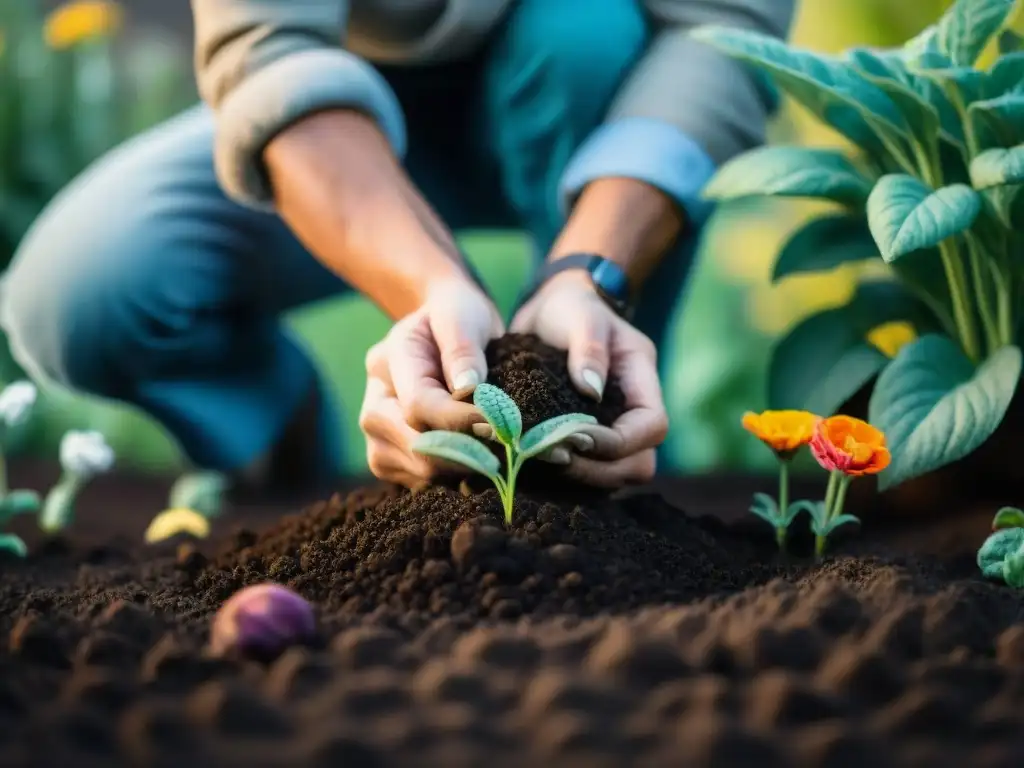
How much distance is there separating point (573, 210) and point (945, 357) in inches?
21.1

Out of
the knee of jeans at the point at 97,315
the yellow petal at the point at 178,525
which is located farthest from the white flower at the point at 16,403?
the knee of jeans at the point at 97,315

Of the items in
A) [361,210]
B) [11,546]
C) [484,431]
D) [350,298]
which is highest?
[361,210]

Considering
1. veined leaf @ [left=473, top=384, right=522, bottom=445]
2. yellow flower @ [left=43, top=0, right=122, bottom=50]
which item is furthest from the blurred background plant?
veined leaf @ [left=473, top=384, right=522, bottom=445]

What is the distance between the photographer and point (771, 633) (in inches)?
29.0

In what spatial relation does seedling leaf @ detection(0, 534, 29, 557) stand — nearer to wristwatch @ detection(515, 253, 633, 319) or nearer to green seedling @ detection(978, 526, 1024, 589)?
wristwatch @ detection(515, 253, 633, 319)

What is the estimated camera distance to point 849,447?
106 cm

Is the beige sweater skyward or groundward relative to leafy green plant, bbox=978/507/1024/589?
skyward

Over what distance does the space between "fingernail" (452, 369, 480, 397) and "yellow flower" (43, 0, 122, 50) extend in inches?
84.7

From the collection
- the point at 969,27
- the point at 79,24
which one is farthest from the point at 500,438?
the point at 79,24

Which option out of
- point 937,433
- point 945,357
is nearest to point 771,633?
point 937,433

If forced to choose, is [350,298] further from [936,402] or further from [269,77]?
[936,402]

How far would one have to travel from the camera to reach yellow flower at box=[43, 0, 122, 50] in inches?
107

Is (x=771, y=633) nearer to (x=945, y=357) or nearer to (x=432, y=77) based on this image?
(x=945, y=357)

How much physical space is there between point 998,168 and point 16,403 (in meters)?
1.22
